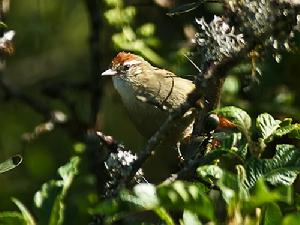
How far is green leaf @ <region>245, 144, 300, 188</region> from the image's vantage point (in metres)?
2.44

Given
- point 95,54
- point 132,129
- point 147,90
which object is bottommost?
point 132,129

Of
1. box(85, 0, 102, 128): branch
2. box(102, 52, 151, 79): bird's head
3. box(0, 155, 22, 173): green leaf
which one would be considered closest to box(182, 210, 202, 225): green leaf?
box(0, 155, 22, 173): green leaf

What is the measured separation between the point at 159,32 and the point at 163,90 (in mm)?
1361

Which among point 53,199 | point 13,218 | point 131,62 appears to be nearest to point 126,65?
point 131,62

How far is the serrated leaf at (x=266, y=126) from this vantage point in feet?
8.51

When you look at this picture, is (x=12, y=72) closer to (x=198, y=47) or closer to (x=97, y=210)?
(x=198, y=47)

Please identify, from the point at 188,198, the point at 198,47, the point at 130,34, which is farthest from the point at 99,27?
the point at 188,198

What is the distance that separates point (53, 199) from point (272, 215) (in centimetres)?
61

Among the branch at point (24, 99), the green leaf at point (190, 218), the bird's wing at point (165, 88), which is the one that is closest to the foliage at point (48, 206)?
the green leaf at point (190, 218)

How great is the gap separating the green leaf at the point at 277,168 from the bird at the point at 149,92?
1579 millimetres

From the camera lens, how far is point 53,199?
8.09 feet

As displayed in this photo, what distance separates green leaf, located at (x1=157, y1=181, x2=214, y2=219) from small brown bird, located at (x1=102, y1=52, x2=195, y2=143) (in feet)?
6.97

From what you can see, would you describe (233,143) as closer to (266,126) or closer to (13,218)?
(266,126)

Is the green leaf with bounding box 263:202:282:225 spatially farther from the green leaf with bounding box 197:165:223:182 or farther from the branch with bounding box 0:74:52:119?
the branch with bounding box 0:74:52:119
